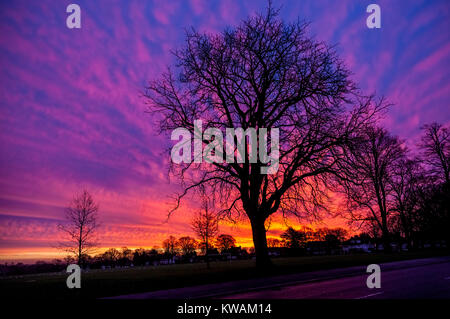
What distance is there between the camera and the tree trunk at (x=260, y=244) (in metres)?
21.0

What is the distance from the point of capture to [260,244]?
21312 mm

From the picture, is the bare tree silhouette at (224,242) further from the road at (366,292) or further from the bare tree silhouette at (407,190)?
the road at (366,292)

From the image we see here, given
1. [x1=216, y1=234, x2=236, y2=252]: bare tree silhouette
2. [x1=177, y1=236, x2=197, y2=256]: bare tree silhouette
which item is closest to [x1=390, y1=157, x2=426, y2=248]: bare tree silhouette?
[x1=216, y1=234, x2=236, y2=252]: bare tree silhouette

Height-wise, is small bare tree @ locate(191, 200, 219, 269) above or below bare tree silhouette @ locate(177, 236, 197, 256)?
above

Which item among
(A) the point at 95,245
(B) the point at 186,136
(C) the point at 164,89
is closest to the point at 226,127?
(B) the point at 186,136

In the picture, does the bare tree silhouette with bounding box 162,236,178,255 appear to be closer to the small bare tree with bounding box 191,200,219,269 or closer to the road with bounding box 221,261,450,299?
the small bare tree with bounding box 191,200,219,269

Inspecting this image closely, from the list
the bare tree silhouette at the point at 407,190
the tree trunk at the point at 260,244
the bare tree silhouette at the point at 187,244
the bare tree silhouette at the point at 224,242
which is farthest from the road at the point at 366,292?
the bare tree silhouette at the point at 187,244

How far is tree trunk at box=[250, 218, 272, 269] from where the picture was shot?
68.8 feet

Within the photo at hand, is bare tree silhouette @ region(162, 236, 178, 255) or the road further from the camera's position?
bare tree silhouette @ region(162, 236, 178, 255)

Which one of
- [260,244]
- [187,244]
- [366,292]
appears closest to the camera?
[366,292]

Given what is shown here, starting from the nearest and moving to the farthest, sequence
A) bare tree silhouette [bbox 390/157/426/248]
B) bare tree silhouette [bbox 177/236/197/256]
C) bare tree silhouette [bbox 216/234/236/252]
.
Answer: bare tree silhouette [bbox 390/157/426/248] < bare tree silhouette [bbox 216/234/236/252] < bare tree silhouette [bbox 177/236/197/256]

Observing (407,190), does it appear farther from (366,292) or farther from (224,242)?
(224,242)

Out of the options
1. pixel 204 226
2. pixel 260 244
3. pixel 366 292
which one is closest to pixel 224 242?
pixel 204 226
